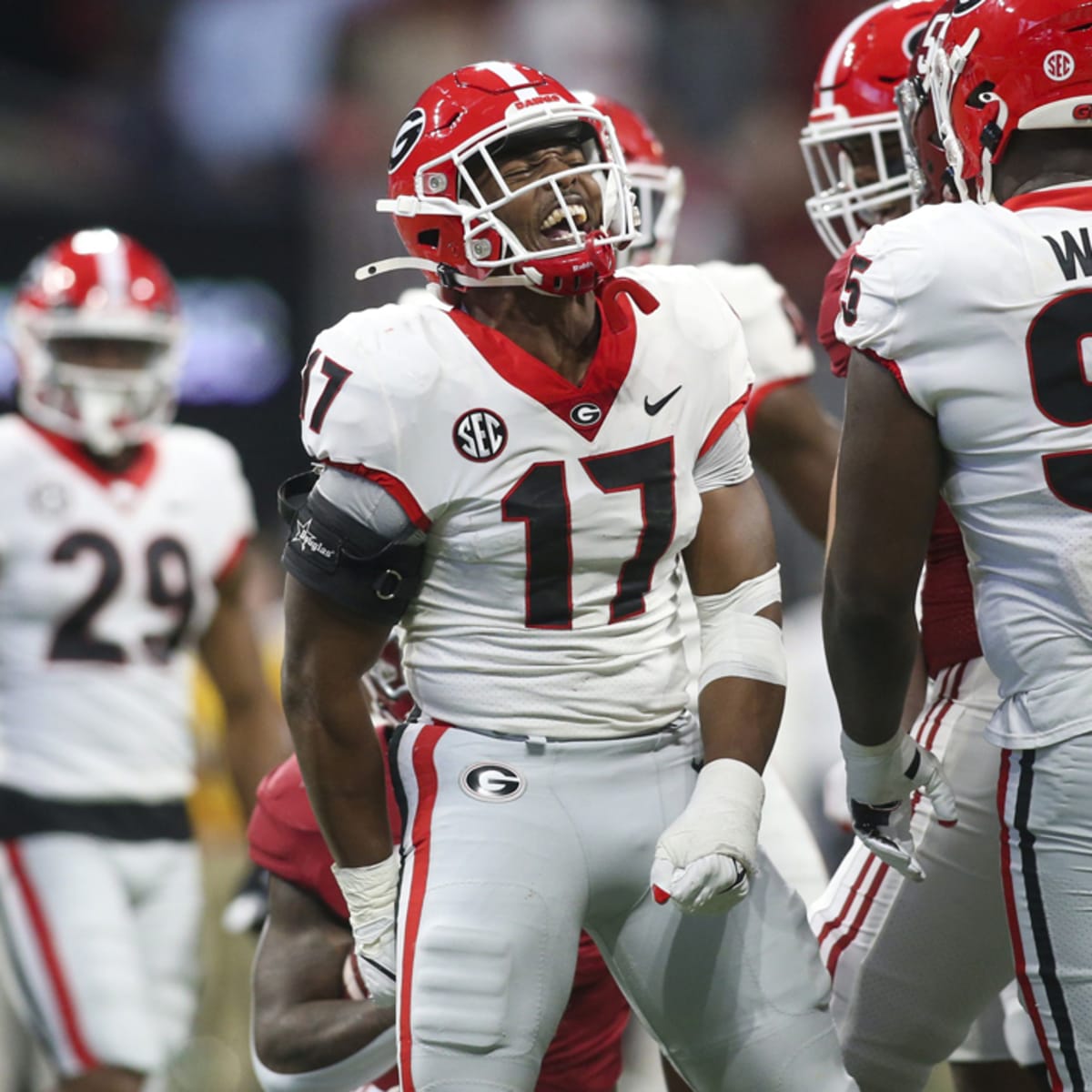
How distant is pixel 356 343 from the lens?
2.38 meters

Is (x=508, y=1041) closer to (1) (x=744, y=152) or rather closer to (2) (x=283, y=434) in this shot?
(2) (x=283, y=434)

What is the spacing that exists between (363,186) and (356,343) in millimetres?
5945

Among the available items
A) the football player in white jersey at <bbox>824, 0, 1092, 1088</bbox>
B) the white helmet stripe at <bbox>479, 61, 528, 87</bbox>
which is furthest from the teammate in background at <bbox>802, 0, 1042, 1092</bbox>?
the white helmet stripe at <bbox>479, 61, 528, 87</bbox>

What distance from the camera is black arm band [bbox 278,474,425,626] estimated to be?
2.36 metres

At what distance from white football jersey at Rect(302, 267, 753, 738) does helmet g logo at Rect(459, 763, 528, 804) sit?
2.2 inches

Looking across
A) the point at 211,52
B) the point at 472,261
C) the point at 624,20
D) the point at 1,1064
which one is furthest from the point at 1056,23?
the point at 211,52

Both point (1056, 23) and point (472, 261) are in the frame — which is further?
point (472, 261)

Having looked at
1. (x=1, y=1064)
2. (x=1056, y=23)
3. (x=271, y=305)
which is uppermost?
(x=1056, y=23)

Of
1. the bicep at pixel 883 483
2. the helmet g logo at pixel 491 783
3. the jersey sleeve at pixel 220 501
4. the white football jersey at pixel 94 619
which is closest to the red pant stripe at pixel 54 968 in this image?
the white football jersey at pixel 94 619

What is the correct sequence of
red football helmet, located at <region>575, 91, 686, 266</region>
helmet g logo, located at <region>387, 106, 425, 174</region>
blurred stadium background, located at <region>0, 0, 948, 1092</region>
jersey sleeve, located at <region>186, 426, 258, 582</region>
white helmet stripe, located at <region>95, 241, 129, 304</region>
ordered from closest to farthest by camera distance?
helmet g logo, located at <region>387, 106, 425, 174</region>
red football helmet, located at <region>575, 91, 686, 266</region>
jersey sleeve, located at <region>186, 426, 258, 582</region>
white helmet stripe, located at <region>95, 241, 129, 304</region>
blurred stadium background, located at <region>0, 0, 948, 1092</region>

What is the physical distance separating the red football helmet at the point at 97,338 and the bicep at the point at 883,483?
2.67 metres

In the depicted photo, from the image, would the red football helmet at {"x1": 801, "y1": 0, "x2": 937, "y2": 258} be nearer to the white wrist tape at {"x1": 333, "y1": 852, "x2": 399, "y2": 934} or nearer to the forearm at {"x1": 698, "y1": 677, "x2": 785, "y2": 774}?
the forearm at {"x1": 698, "y1": 677, "x2": 785, "y2": 774}

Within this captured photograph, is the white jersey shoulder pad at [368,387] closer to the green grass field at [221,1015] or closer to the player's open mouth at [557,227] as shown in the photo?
the player's open mouth at [557,227]

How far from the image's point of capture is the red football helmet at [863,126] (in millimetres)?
3141
